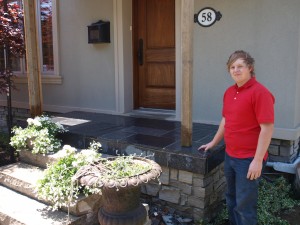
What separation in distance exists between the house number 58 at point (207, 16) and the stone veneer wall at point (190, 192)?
186 cm

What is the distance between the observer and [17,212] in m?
2.74

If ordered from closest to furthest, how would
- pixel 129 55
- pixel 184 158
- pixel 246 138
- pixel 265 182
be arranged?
pixel 246 138
pixel 184 158
pixel 265 182
pixel 129 55

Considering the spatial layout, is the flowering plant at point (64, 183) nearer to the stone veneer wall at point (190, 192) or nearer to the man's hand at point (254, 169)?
the stone veneer wall at point (190, 192)

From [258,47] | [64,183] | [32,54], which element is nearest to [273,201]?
[258,47]

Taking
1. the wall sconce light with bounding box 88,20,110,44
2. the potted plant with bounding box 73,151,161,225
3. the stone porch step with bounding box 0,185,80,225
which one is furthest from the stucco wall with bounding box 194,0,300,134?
the stone porch step with bounding box 0,185,80,225

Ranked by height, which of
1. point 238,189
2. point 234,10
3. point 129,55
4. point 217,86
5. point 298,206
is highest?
point 234,10

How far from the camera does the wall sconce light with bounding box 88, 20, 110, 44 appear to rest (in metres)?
4.95

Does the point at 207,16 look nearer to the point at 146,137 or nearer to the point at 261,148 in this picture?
the point at 146,137

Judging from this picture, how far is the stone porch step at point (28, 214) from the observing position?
2.58 meters

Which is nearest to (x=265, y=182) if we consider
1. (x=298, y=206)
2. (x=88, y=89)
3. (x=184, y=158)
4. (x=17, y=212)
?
(x=298, y=206)

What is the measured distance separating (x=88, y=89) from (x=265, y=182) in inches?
127

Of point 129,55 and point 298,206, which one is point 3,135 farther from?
point 298,206

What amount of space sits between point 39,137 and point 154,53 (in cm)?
225

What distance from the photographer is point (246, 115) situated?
2.20 m
